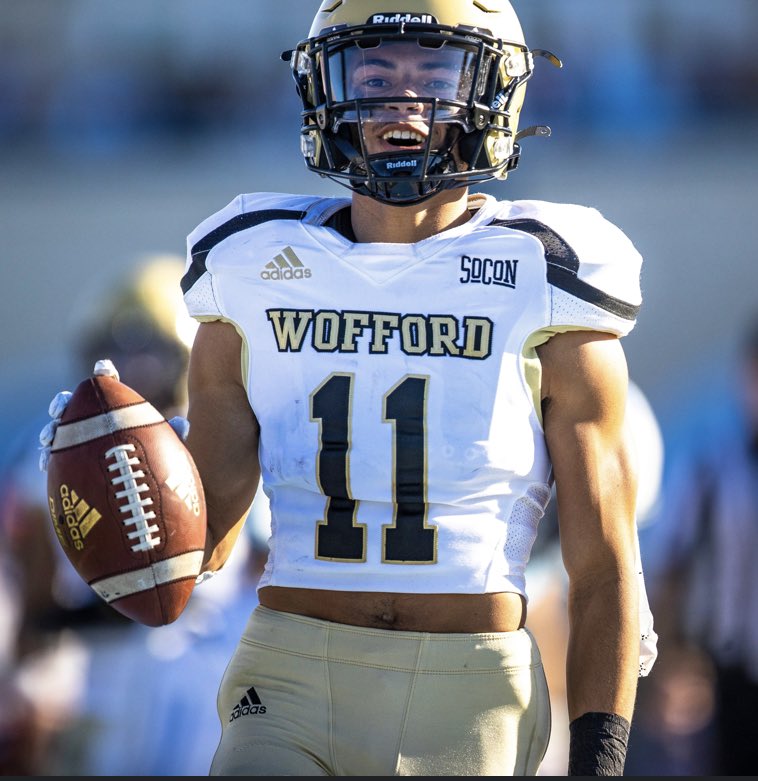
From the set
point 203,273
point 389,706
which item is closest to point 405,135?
point 203,273

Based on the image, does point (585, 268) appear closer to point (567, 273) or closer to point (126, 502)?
point (567, 273)

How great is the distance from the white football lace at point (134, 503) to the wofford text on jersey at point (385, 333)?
0.40 m

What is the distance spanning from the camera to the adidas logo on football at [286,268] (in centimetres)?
280

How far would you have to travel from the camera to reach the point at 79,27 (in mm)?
9195

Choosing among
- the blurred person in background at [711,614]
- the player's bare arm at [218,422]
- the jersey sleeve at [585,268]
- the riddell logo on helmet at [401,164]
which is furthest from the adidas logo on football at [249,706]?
the blurred person in background at [711,614]

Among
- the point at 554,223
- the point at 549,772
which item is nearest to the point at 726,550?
the point at 549,772

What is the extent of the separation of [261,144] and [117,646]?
4551mm

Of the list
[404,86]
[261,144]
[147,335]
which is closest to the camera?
[404,86]

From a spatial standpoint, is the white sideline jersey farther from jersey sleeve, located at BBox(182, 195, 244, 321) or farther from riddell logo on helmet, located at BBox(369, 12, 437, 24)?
riddell logo on helmet, located at BBox(369, 12, 437, 24)

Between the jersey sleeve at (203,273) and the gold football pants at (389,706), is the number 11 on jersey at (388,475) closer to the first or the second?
the gold football pants at (389,706)

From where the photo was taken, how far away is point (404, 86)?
2.86m

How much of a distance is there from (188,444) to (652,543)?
335cm

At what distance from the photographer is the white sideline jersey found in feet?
8.70

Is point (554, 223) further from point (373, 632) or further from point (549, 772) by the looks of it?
point (549, 772)
